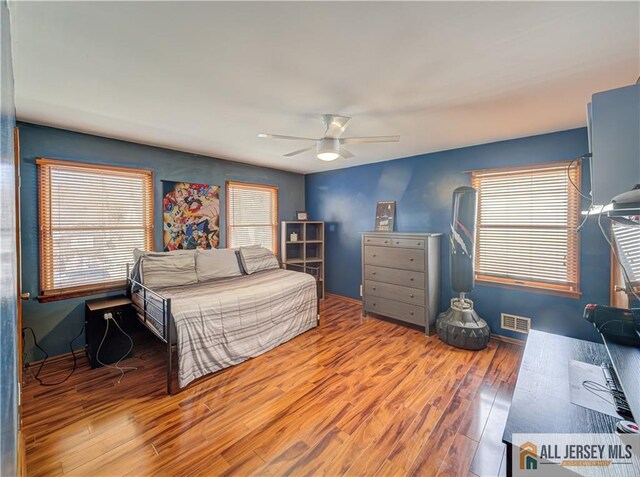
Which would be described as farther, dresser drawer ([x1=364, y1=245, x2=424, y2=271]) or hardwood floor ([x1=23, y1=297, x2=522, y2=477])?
dresser drawer ([x1=364, y1=245, x2=424, y2=271])

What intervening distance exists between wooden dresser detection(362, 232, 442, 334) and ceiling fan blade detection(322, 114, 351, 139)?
174cm

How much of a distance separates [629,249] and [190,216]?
4.40 metres

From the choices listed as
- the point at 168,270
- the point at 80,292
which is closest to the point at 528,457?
the point at 168,270

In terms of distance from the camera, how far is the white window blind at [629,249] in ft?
5.72

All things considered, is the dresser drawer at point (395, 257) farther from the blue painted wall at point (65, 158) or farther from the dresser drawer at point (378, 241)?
the blue painted wall at point (65, 158)

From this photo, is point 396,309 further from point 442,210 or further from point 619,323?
point 619,323

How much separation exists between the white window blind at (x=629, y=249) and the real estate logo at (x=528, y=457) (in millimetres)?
1512

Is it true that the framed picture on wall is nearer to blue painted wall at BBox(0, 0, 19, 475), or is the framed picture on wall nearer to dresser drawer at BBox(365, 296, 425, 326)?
dresser drawer at BBox(365, 296, 425, 326)

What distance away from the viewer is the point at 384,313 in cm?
382

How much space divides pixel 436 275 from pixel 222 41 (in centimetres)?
339

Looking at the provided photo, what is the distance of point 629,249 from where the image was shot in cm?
181

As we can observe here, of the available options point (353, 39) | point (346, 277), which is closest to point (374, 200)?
point (346, 277)

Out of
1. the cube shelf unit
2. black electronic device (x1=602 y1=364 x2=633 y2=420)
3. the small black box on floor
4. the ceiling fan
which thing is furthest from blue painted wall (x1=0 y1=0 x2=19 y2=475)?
the cube shelf unit

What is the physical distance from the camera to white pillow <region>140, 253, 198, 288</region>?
294 cm
